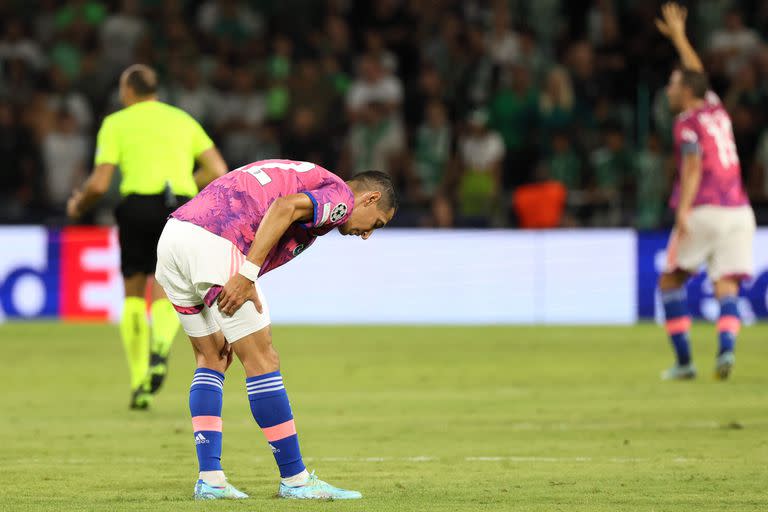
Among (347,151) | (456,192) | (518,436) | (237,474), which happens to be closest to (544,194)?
(456,192)

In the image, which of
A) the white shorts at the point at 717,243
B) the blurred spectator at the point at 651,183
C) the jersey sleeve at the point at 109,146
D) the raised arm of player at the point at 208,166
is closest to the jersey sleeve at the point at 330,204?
the raised arm of player at the point at 208,166

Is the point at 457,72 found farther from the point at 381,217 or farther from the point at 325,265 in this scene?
the point at 381,217

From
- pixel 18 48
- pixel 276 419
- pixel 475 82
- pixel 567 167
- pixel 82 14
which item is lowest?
pixel 567 167

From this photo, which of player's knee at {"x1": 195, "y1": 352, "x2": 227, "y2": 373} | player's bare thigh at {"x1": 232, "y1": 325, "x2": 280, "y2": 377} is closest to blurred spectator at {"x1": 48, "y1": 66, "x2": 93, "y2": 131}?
player's knee at {"x1": 195, "y1": 352, "x2": 227, "y2": 373}

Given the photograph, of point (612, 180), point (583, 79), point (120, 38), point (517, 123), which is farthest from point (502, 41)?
point (120, 38)

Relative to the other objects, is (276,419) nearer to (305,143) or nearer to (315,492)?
(315,492)

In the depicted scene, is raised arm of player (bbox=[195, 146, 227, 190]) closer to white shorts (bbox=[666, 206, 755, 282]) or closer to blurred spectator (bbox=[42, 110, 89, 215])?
white shorts (bbox=[666, 206, 755, 282])

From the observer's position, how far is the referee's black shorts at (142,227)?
10.5m

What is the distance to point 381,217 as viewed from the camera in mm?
6625

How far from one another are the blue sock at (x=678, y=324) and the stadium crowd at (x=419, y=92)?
6.01m

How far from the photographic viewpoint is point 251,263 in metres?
6.28

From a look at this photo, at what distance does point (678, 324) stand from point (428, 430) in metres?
3.61

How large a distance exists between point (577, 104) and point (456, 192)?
1.96 meters

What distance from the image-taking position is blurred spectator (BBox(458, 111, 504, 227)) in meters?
18.9
